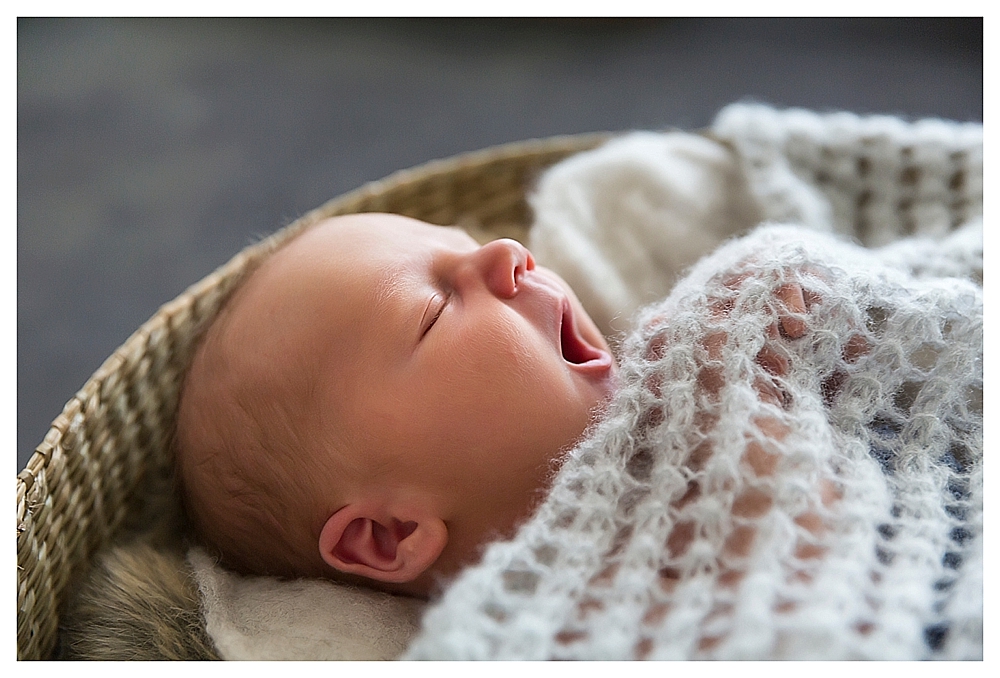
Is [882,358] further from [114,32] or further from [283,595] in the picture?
[114,32]

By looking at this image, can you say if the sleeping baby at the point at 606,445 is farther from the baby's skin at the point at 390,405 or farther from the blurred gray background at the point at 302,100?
the blurred gray background at the point at 302,100

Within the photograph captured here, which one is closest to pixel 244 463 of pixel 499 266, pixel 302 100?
pixel 499 266

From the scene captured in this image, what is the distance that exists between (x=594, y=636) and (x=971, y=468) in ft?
1.14

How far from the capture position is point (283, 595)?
2.54 ft

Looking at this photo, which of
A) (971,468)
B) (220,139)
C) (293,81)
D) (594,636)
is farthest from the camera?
(293,81)

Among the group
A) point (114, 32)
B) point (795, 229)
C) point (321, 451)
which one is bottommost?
point (321, 451)

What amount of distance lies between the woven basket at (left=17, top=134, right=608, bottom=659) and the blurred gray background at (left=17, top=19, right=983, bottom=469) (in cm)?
47

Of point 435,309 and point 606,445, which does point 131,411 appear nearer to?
point 435,309

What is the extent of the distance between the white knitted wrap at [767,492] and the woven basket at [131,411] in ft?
1.23

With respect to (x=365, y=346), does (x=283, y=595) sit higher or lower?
lower

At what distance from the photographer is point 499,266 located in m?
0.78

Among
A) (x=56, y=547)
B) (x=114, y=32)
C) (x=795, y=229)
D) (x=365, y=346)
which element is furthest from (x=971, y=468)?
(x=114, y=32)

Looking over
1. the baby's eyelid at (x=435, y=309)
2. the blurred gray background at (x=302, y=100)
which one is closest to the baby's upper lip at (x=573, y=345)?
the baby's eyelid at (x=435, y=309)
